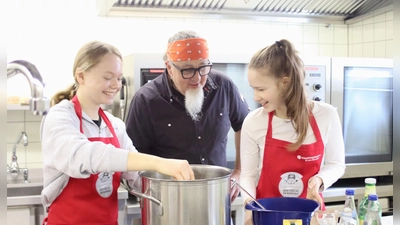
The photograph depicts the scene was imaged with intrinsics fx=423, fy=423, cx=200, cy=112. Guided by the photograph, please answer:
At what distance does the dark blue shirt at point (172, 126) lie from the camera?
1666 millimetres

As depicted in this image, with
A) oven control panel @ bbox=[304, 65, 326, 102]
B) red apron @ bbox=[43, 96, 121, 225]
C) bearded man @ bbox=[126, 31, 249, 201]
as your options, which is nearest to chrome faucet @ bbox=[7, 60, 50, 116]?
red apron @ bbox=[43, 96, 121, 225]

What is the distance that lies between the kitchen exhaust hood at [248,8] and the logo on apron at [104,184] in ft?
3.76

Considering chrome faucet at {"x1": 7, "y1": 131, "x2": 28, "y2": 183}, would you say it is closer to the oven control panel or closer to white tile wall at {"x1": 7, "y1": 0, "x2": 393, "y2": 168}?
white tile wall at {"x1": 7, "y1": 0, "x2": 393, "y2": 168}

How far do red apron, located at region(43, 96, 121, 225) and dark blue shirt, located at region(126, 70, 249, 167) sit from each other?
A: 418 mm

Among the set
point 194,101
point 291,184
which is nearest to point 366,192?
point 291,184

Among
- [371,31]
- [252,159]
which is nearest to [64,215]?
[252,159]

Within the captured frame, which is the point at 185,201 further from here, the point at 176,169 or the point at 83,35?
the point at 83,35

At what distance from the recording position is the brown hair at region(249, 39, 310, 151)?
54.1 inches

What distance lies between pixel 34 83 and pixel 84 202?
90 centimetres

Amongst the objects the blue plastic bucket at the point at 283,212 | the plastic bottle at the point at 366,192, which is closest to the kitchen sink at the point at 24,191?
the blue plastic bucket at the point at 283,212

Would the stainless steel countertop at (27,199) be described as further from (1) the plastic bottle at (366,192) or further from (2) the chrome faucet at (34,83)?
(2) the chrome faucet at (34,83)

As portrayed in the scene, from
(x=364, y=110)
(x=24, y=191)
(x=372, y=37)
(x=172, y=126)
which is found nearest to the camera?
(x=172, y=126)

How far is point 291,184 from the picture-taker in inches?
54.1

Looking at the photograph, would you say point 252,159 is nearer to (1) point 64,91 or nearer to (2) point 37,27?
(1) point 64,91
